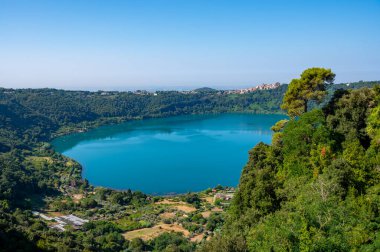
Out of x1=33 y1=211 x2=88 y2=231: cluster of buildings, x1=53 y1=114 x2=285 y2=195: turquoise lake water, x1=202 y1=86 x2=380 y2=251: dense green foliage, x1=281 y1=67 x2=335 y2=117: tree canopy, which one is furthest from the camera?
x1=53 y1=114 x2=285 y2=195: turquoise lake water

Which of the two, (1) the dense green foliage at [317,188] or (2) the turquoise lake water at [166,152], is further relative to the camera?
(2) the turquoise lake water at [166,152]

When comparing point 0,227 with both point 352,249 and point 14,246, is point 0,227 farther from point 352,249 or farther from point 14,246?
point 352,249

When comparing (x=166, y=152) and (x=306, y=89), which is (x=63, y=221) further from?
(x=166, y=152)

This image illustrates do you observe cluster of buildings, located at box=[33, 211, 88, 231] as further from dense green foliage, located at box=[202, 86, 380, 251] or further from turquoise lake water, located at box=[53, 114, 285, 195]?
dense green foliage, located at box=[202, 86, 380, 251]

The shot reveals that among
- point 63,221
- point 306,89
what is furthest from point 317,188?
point 63,221

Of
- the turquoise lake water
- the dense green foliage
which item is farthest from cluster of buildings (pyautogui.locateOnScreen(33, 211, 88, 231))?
the dense green foliage

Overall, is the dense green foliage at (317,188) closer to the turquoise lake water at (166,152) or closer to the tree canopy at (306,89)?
the tree canopy at (306,89)

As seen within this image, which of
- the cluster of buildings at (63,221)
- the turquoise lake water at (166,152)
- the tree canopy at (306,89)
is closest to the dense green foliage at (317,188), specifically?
the tree canopy at (306,89)
